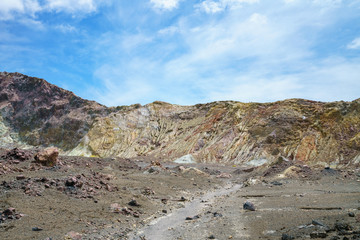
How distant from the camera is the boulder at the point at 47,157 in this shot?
47.1 feet

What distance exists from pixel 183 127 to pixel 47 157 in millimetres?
43701

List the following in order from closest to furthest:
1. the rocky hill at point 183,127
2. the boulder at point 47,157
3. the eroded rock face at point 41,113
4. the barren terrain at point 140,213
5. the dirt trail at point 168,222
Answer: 1. the barren terrain at point 140,213
2. the dirt trail at point 168,222
3. the boulder at point 47,157
4. the rocky hill at point 183,127
5. the eroded rock face at point 41,113

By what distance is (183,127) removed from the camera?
57625 mm

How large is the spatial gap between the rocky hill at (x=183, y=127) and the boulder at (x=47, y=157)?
1786 cm

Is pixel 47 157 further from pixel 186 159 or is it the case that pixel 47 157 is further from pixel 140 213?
pixel 186 159

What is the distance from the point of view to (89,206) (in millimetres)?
A: 9648

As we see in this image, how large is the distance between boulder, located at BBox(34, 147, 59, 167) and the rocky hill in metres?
17.9

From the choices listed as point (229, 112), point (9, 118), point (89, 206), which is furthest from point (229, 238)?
point (9, 118)

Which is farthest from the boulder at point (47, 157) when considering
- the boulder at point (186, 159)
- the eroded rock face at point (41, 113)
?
the eroded rock face at point (41, 113)

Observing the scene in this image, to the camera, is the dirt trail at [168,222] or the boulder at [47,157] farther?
the boulder at [47,157]

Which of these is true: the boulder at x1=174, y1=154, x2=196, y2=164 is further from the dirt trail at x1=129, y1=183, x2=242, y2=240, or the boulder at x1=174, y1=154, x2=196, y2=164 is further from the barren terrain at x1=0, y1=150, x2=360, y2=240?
the dirt trail at x1=129, y1=183, x2=242, y2=240

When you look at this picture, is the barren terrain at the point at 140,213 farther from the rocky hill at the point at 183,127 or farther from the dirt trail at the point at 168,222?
the rocky hill at the point at 183,127

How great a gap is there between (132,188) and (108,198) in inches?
119

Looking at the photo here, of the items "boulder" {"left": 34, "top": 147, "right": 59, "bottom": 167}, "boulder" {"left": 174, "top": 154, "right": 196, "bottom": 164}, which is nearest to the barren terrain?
"boulder" {"left": 34, "top": 147, "right": 59, "bottom": 167}
